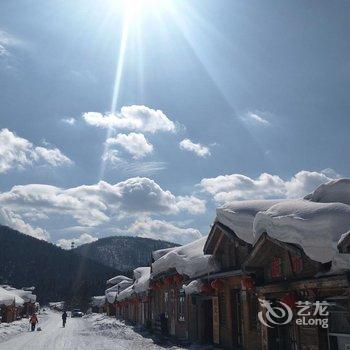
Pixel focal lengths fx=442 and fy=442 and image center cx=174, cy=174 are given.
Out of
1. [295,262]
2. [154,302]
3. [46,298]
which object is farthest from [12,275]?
[295,262]

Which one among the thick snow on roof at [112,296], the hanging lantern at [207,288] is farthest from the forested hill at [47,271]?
the hanging lantern at [207,288]

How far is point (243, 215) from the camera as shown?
16.8 meters

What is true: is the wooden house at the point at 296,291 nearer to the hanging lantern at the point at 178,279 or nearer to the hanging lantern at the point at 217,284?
the hanging lantern at the point at 217,284

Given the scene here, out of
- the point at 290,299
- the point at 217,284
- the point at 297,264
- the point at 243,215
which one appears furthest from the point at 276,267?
the point at 217,284

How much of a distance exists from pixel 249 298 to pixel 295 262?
4.44 meters

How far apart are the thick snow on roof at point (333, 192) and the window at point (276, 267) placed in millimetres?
2240

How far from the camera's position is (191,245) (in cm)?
2525

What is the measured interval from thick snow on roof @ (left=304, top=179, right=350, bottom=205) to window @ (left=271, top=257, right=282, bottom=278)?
88.2 inches

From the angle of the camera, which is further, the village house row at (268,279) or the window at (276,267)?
the window at (276,267)

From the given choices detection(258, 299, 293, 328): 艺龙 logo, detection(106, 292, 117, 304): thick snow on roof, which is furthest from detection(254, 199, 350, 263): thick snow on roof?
detection(106, 292, 117, 304): thick snow on roof

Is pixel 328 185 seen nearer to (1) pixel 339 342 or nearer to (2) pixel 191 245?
(1) pixel 339 342

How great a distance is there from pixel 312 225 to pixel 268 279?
458 centimetres

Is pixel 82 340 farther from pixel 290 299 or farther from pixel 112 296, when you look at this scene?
pixel 112 296

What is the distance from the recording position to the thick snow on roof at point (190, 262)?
19950mm
